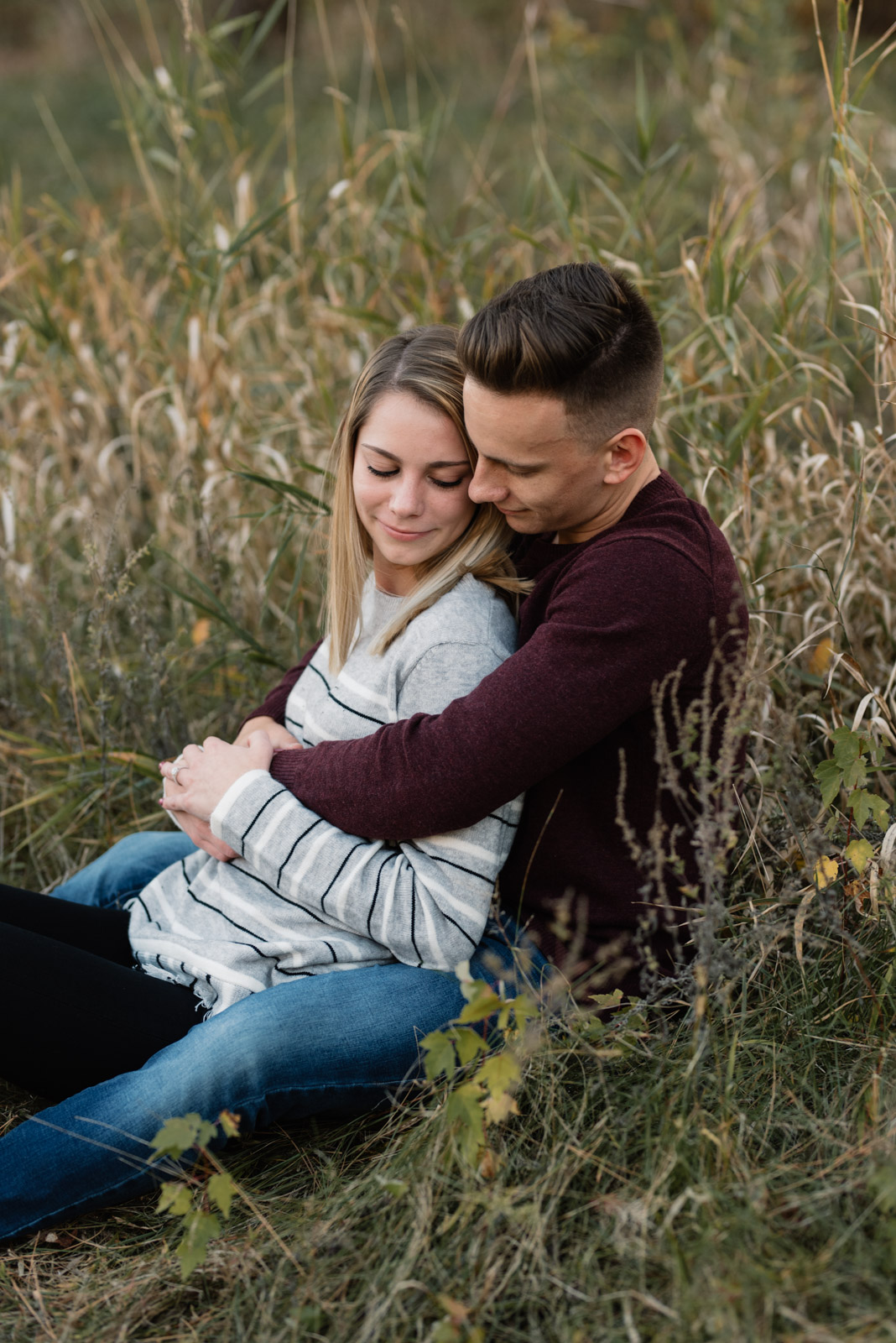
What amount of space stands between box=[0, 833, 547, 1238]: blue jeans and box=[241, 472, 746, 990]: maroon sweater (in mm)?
175

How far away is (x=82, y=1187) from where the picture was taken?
5.93 ft

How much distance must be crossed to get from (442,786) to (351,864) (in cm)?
24

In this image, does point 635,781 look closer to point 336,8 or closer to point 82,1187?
point 82,1187

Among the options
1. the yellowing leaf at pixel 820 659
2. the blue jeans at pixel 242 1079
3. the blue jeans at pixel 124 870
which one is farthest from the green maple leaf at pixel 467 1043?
the yellowing leaf at pixel 820 659

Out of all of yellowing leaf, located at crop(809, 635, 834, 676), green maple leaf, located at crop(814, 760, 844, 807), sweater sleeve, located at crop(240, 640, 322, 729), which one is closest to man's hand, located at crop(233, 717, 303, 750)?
sweater sleeve, located at crop(240, 640, 322, 729)

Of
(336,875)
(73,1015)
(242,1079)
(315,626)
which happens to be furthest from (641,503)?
(315,626)

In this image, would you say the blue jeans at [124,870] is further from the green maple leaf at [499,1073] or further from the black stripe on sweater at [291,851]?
the green maple leaf at [499,1073]

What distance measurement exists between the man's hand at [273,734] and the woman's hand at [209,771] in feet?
0.16

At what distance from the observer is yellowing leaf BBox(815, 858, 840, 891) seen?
71.2 inches

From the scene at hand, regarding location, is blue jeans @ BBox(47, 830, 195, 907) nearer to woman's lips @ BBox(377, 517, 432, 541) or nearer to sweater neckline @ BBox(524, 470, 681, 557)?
woman's lips @ BBox(377, 517, 432, 541)

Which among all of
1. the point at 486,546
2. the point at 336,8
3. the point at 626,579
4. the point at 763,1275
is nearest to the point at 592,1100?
the point at 763,1275

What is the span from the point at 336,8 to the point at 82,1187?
1455 cm

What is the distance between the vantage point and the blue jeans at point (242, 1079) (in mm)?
1770

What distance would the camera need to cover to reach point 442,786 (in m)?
1.73
